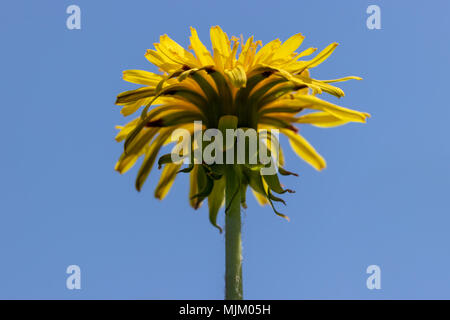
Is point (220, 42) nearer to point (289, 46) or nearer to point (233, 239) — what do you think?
point (289, 46)

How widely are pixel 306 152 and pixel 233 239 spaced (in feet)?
4.35

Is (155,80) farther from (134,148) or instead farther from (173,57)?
(134,148)

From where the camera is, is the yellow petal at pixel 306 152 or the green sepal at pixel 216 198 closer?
the green sepal at pixel 216 198

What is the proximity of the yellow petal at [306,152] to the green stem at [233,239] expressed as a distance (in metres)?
0.94

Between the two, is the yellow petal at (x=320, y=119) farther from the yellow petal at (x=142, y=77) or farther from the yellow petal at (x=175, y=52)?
the yellow petal at (x=142, y=77)

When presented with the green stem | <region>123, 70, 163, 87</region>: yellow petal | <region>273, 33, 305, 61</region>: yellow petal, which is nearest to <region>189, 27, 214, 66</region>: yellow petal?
<region>123, 70, 163, 87</region>: yellow petal

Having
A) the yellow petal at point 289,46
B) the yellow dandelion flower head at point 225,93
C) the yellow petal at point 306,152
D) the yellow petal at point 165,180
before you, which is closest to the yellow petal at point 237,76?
the yellow dandelion flower head at point 225,93

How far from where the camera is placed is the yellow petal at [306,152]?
4.80 metres

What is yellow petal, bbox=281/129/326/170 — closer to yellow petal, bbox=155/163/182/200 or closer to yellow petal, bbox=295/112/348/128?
yellow petal, bbox=295/112/348/128

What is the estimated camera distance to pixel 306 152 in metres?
4.82

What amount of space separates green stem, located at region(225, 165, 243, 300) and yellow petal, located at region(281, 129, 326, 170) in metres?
0.94

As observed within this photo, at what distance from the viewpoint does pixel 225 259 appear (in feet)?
12.4

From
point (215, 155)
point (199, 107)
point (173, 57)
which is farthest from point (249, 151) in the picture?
point (173, 57)
